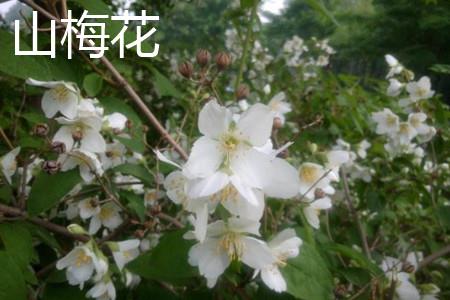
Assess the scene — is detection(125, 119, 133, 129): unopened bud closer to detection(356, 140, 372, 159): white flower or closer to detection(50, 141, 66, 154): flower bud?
detection(50, 141, 66, 154): flower bud

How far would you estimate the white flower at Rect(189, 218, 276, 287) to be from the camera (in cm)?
80

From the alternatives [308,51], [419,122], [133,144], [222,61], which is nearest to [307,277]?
[222,61]

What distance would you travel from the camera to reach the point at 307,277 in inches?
34.6

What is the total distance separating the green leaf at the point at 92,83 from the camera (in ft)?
3.53

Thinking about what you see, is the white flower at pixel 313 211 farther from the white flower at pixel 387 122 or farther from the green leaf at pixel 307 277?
the white flower at pixel 387 122

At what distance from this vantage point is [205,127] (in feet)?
2.58

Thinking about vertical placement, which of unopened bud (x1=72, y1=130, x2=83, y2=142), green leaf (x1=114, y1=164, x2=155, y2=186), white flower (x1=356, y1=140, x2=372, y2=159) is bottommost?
white flower (x1=356, y1=140, x2=372, y2=159)

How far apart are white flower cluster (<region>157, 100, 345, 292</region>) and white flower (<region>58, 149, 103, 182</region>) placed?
0.36m

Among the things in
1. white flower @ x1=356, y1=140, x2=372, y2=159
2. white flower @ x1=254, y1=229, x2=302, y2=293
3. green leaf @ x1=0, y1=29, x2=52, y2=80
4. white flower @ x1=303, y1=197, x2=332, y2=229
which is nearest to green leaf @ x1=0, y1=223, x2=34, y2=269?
green leaf @ x1=0, y1=29, x2=52, y2=80

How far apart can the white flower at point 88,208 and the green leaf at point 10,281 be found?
14.9 inches

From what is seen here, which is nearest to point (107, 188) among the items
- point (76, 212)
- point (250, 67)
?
point (76, 212)

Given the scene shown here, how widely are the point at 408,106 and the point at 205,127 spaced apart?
1235 millimetres

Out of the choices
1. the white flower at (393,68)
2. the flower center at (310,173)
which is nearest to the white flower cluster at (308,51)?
the white flower at (393,68)

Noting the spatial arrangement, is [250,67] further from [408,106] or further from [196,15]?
[196,15]
